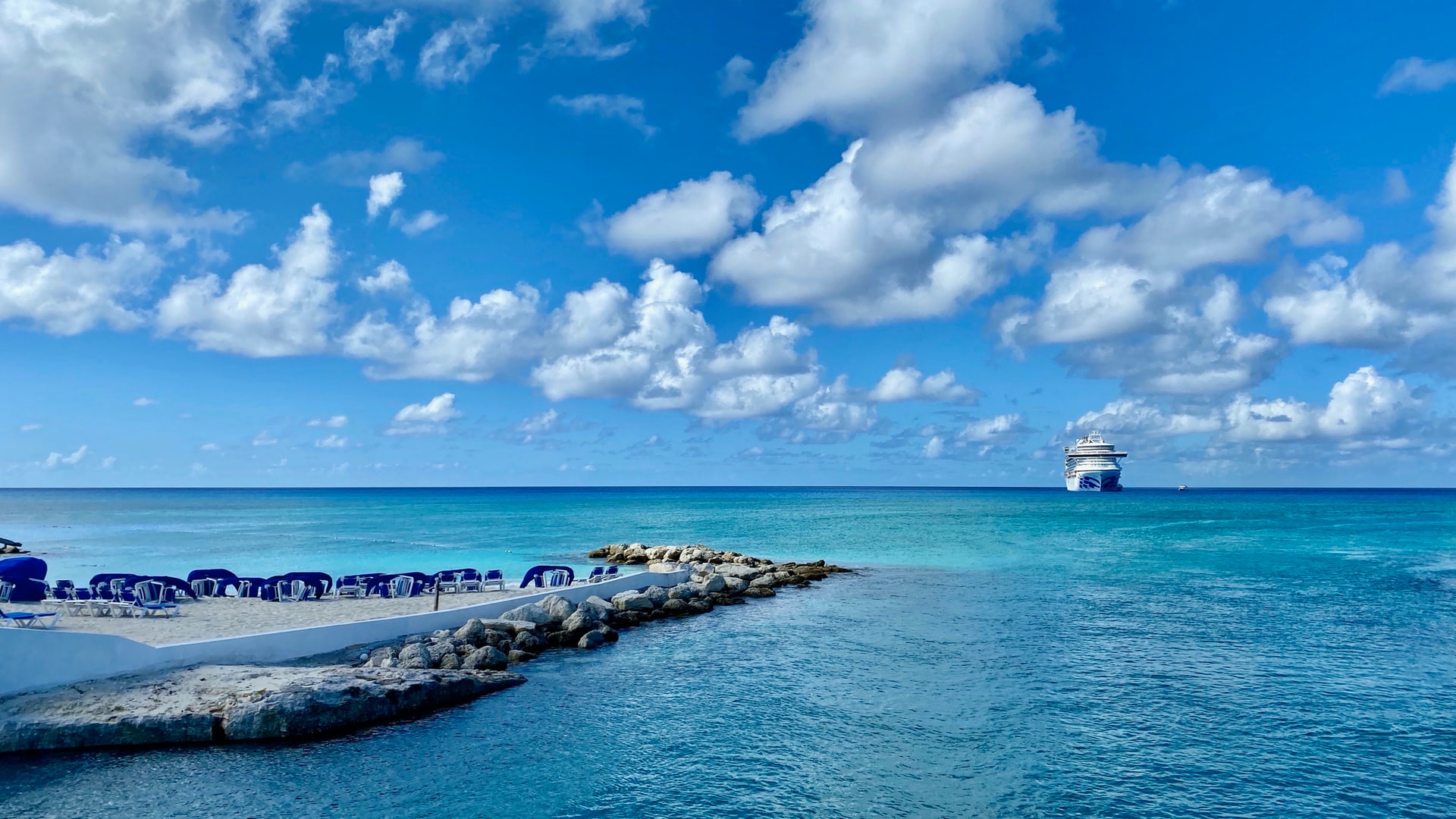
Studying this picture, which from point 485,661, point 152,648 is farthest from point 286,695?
point 485,661

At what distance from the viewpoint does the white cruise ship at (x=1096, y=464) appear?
17250cm

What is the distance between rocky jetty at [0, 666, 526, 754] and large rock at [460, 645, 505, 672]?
2.32 m

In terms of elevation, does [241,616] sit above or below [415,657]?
above

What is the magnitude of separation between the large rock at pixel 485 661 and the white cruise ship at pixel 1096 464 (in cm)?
17300

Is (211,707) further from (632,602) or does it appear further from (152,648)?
(632,602)

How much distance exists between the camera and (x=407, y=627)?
22.1 metres

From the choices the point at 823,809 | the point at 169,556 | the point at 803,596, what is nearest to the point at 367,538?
the point at 169,556

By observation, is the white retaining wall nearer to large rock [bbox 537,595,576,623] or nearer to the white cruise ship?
large rock [bbox 537,595,576,623]

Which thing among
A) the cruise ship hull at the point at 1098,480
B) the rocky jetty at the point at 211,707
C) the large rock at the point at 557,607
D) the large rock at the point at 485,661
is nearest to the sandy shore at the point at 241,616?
the large rock at the point at 557,607

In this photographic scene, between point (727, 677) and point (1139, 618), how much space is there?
16807 millimetres

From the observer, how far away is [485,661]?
20.2 m

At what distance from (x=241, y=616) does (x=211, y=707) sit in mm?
8814

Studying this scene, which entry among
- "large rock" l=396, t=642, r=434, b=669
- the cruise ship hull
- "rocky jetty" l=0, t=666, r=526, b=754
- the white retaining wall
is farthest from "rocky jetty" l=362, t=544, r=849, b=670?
the cruise ship hull

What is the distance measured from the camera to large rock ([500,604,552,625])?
2419 centimetres
